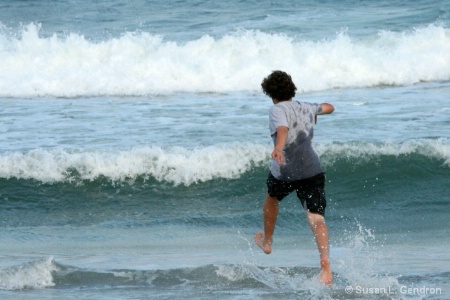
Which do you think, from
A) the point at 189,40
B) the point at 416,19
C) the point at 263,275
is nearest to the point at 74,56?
the point at 189,40

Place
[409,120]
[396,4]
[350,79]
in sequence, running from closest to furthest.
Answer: [409,120], [350,79], [396,4]

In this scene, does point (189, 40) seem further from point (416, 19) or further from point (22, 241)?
point (22, 241)

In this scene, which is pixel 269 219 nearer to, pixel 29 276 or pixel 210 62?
pixel 29 276

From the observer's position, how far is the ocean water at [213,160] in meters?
6.72

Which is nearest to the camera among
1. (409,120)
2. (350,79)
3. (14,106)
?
(409,120)

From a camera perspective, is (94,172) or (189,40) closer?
(94,172)

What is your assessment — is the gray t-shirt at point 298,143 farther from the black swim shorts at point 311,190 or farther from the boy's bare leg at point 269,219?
the boy's bare leg at point 269,219

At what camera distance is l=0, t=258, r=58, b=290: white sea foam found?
6547 millimetres

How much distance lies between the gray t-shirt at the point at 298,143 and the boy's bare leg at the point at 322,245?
295mm

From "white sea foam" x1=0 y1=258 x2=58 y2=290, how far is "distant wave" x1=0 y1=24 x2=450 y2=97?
11434mm

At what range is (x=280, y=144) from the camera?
5.88 meters

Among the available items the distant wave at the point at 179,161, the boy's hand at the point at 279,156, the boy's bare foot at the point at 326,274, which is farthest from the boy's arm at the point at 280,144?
the distant wave at the point at 179,161

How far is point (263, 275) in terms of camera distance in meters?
6.61

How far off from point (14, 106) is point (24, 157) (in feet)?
19.4
